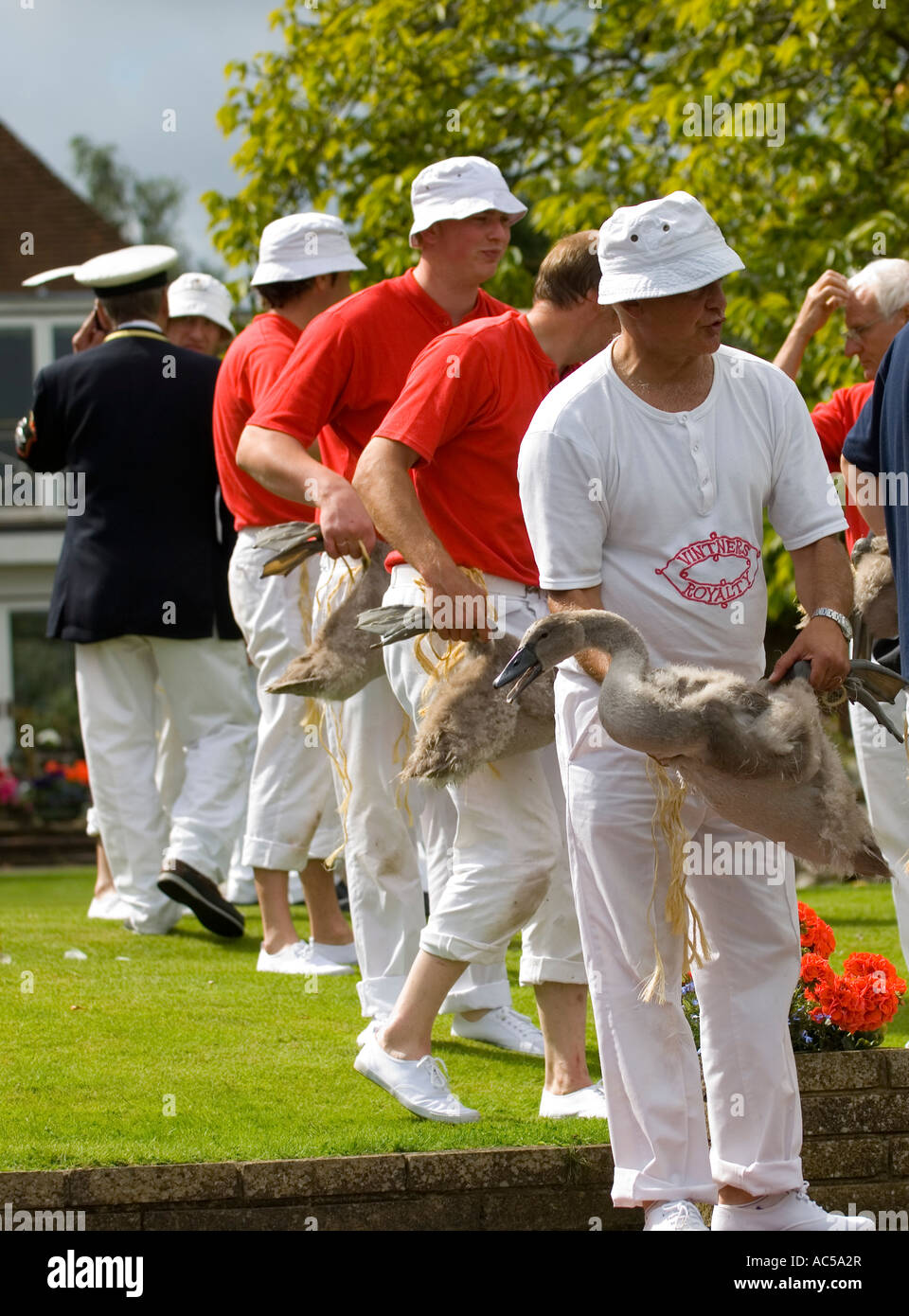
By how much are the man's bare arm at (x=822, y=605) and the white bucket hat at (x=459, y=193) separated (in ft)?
5.75

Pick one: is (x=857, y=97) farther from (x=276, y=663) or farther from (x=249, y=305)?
(x=276, y=663)

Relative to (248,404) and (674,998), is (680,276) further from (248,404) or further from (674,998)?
(248,404)

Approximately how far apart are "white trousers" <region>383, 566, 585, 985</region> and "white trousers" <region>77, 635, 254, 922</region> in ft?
9.07

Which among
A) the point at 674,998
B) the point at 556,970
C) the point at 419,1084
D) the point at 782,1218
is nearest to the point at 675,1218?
the point at 782,1218

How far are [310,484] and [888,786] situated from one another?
202cm

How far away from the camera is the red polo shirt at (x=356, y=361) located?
568 centimetres

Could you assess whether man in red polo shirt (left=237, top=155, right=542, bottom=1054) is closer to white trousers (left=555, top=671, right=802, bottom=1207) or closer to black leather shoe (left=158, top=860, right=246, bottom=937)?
white trousers (left=555, top=671, right=802, bottom=1207)

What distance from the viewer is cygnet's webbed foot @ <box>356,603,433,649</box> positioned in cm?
493

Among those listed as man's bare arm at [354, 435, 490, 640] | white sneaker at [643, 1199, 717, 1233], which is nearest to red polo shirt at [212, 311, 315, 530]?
man's bare arm at [354, 435, 490, 640]

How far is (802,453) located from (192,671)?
4.11 m

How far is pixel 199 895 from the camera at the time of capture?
295 inches

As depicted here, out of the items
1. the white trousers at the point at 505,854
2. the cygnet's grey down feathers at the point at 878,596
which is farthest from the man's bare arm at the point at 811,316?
the white trousers at the point at 505,854
